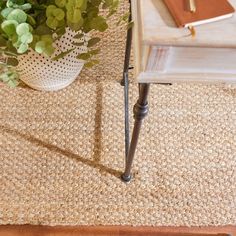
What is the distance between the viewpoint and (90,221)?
938 mm

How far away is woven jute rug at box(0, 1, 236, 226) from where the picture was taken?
3.14ft

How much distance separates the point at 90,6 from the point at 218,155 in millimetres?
527

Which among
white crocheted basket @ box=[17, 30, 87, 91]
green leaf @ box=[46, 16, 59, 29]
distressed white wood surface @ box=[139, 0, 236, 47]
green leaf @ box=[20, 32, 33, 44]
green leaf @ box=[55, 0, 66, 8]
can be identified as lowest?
white crocheted basket @ box=[17, 30, 87, 91]

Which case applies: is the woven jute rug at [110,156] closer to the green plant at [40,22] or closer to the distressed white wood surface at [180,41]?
the green plant at [40,22]

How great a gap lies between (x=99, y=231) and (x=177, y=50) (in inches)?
20.5

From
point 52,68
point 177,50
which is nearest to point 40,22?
point 52,68

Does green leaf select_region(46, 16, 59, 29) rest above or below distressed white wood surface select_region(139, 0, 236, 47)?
below

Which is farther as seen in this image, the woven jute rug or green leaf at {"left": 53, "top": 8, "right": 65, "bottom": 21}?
the woven jute rug

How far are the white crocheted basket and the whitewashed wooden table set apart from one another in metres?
0.30

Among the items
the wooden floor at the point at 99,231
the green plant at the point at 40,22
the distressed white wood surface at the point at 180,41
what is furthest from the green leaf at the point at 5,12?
the wooden floor at the point at 99,231

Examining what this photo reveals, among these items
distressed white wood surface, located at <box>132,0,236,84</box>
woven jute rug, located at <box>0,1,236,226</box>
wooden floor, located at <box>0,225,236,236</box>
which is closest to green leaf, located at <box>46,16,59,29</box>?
distressed white wood surface, located at <box>132,0,236,84</box>

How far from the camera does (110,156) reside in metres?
1.04

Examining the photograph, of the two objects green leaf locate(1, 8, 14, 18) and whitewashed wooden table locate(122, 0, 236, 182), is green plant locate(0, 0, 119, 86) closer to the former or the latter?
green leaf locate(1, 8, 14, 18)

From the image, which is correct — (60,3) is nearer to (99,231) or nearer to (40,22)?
(40,22)
